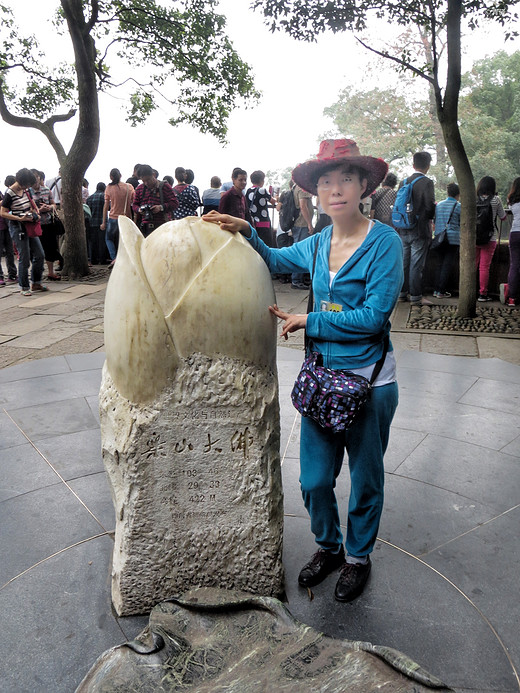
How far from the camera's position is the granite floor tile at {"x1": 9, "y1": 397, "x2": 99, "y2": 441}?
3.85 m

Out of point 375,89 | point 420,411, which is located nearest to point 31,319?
point 420,411

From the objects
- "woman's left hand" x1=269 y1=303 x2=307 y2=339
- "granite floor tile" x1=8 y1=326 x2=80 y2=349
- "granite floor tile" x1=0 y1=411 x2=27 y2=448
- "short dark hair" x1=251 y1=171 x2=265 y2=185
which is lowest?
"granite floor tile" x1=0 y1=411 x2=27 y2=448

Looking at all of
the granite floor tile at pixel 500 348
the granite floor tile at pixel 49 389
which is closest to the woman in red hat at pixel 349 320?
the granite floor tile at pixel 49 389

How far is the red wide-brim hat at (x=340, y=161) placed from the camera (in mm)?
2066

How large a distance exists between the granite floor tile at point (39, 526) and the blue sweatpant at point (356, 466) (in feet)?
3.79

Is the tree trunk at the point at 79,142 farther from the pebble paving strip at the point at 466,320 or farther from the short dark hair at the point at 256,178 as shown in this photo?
the pebble paving strip at the point at 466,320

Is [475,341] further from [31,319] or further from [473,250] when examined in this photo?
[31,319]

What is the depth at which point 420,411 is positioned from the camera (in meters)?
4.18

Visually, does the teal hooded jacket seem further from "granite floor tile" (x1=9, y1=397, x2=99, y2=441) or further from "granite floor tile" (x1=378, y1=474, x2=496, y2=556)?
"granite floor tile" (x1=9, y1=397, x2=99, y2=441)

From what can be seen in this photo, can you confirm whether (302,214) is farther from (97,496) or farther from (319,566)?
(319,566)

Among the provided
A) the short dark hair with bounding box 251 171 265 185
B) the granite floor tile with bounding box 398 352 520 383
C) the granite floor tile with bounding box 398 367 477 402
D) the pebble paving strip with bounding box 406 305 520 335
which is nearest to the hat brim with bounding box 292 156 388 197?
the granite floor tile with bounding box 398 367 477 402

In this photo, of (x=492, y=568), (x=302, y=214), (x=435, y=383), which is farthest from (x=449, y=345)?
(x=492, y=568)

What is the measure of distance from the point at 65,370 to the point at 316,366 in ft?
11.8

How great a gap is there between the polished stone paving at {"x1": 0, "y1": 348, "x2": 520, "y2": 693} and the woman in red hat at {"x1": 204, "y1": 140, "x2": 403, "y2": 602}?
26 centimetres
